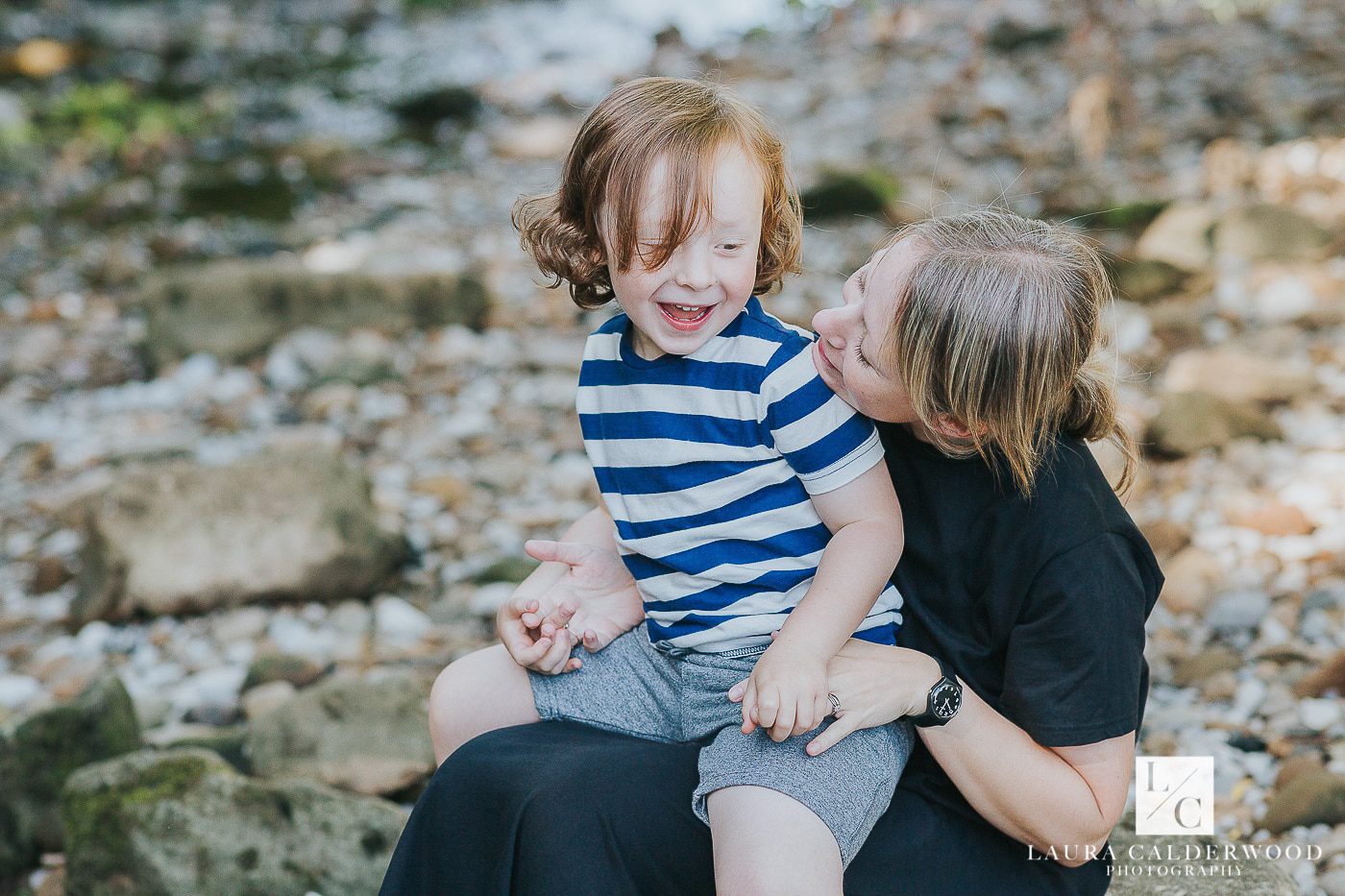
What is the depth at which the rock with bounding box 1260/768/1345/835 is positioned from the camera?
2.67 metres

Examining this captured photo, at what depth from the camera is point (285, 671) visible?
3762 mm

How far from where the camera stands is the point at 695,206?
75.5 inches

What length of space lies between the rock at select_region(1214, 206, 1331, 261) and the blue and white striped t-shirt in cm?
461

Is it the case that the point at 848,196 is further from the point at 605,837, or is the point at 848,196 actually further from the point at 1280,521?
the point at 605,837

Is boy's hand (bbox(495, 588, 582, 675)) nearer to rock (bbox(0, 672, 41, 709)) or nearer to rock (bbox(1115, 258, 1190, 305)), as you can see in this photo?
rock (bbox(0, 672, 41, 709))

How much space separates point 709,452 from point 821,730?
0.44 m

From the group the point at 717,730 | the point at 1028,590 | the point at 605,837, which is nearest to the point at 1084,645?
the point at 1028,590

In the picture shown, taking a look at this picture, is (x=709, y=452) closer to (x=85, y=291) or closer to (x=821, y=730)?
(x=821, y=730)

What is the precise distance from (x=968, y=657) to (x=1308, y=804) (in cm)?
120

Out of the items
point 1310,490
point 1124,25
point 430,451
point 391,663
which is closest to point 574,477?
point 430,451

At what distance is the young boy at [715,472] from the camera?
184cm

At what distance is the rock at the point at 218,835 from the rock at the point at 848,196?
5.08 m

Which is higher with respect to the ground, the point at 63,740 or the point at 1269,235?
the point at 1269,235

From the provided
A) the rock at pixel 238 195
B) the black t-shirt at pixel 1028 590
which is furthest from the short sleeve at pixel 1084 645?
the rock at pixel 238 195
